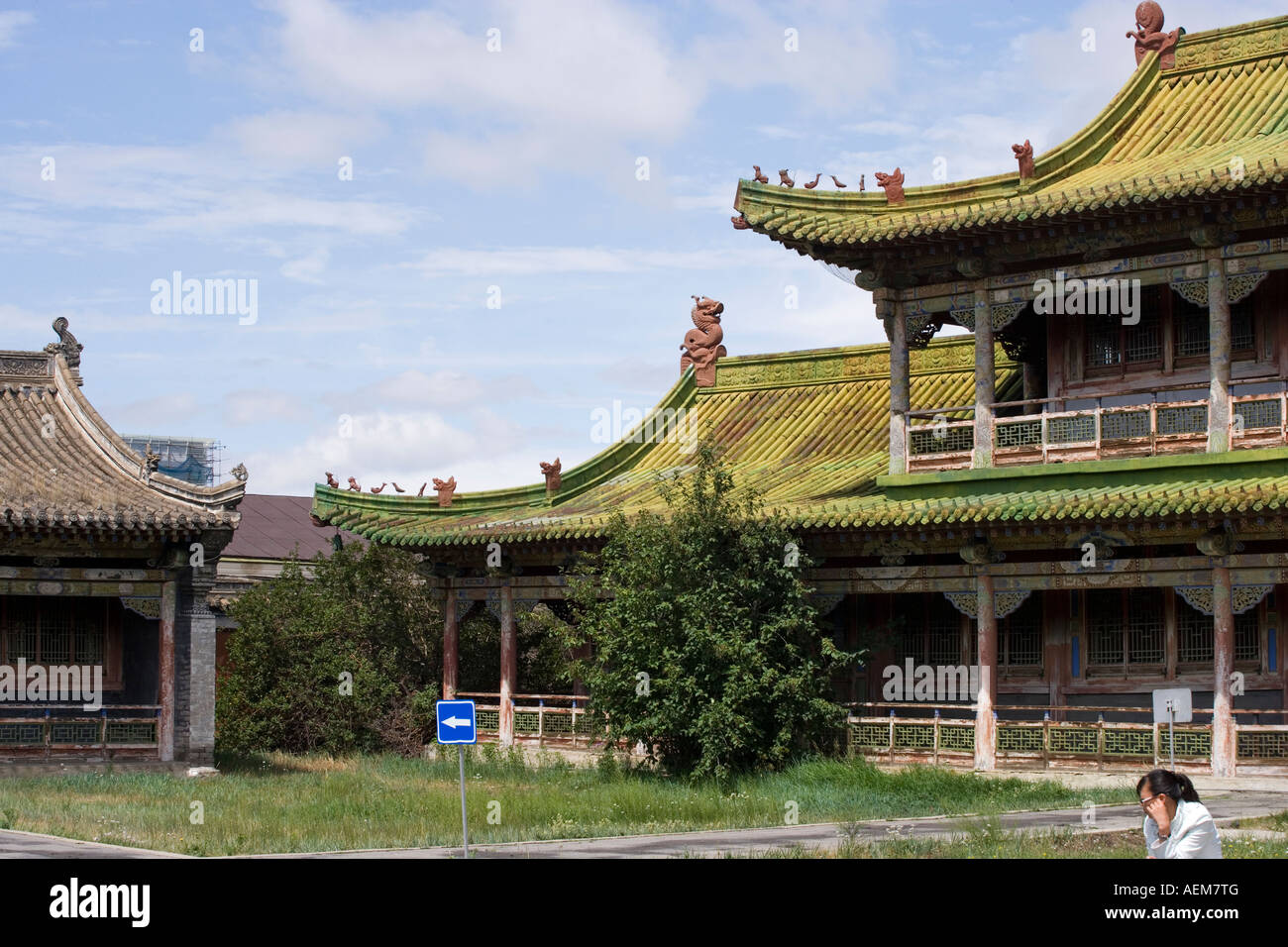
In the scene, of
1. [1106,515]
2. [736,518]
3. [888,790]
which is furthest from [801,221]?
[888,790]

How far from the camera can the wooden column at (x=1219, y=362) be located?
23.6 metres

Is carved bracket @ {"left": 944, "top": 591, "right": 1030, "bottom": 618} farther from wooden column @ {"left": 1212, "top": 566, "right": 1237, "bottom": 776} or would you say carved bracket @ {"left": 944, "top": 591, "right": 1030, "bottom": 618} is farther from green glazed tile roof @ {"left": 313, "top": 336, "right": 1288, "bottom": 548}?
wooden column @ {"left": 1212, "top": 566, "right": 1237, "bottom": 776}

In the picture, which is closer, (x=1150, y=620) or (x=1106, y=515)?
(x=1106, y=515)

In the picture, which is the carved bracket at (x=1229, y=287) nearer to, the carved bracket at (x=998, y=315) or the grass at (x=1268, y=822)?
the carved bracket at (x=998, y=315)

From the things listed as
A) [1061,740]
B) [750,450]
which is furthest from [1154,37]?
[1061,740]

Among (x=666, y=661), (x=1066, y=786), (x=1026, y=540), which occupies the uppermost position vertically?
(x=1026, y=540)

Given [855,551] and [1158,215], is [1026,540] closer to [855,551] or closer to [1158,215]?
[855,551]

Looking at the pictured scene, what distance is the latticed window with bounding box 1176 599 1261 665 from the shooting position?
24.2 metres

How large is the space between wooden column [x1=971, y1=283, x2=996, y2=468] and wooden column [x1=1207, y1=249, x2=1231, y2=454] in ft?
10.2

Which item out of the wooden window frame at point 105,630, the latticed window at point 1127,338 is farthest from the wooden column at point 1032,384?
the wooden window frame at point 105,630

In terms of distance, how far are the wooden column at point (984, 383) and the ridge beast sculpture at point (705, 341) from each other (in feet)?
30.5

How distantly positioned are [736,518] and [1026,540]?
391cm

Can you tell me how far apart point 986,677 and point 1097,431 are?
3.61 meters

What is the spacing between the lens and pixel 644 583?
25453mm
